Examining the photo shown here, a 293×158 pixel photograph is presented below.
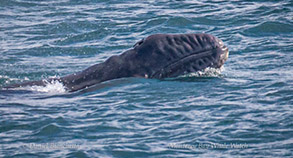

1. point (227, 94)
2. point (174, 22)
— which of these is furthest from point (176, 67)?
point (174, 22)

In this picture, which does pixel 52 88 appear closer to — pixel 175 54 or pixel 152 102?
pixel 152 102

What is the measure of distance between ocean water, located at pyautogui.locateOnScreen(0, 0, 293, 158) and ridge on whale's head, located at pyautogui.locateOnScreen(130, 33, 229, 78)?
29 cm

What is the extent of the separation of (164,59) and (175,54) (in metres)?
0.21

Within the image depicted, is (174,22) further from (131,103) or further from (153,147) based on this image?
(153,147)

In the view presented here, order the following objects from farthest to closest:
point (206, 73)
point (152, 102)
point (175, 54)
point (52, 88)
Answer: point (206, 73)
point (52, 88)
point (175, 54)
point (152, 102)

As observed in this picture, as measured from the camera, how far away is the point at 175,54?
1007 centimetres

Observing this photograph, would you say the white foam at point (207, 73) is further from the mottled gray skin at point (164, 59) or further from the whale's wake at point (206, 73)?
the mottled gray skin at point (164, 59)

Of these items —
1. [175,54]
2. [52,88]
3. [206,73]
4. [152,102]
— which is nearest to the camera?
[152,102]

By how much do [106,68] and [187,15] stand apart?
885 centimetres

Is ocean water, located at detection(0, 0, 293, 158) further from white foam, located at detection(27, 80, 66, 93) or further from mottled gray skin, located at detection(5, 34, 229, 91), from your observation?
mottled gray skin, located at detection(5, 34, 229, 91)

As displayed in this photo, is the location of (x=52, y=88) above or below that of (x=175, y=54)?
below

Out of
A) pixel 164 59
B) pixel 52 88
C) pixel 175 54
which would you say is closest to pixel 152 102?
pixel 164 59

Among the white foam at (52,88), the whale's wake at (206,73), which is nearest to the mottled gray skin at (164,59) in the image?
the whale's wake at (206,73)

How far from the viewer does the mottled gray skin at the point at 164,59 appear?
1009 cm
